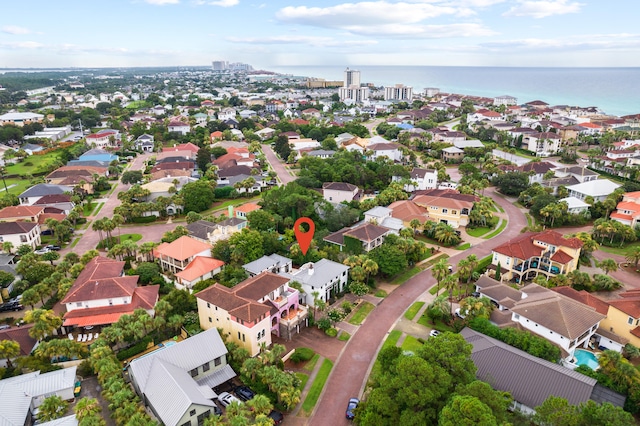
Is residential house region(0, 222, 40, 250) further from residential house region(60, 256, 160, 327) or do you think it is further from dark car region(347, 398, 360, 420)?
dark car region(347, 398, 360, 420)

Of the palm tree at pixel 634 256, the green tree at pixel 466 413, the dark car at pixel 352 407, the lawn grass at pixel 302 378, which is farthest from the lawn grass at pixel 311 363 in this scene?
the palm tree at pixel 634 256

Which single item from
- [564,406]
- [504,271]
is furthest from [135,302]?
[504,271]

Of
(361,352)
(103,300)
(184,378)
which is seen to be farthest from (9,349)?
(361,352)

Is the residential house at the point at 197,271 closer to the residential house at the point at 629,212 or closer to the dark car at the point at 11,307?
the dark car at the point at 11,307

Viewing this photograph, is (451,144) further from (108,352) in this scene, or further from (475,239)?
(108,352)

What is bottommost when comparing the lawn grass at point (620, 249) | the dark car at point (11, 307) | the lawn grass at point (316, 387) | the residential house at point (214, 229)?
the lawn grass at point (316, 387)

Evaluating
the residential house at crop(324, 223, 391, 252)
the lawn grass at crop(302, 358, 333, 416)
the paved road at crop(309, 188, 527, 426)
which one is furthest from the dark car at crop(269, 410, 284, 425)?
the residential house at crop(324, 223, 391, 252)
